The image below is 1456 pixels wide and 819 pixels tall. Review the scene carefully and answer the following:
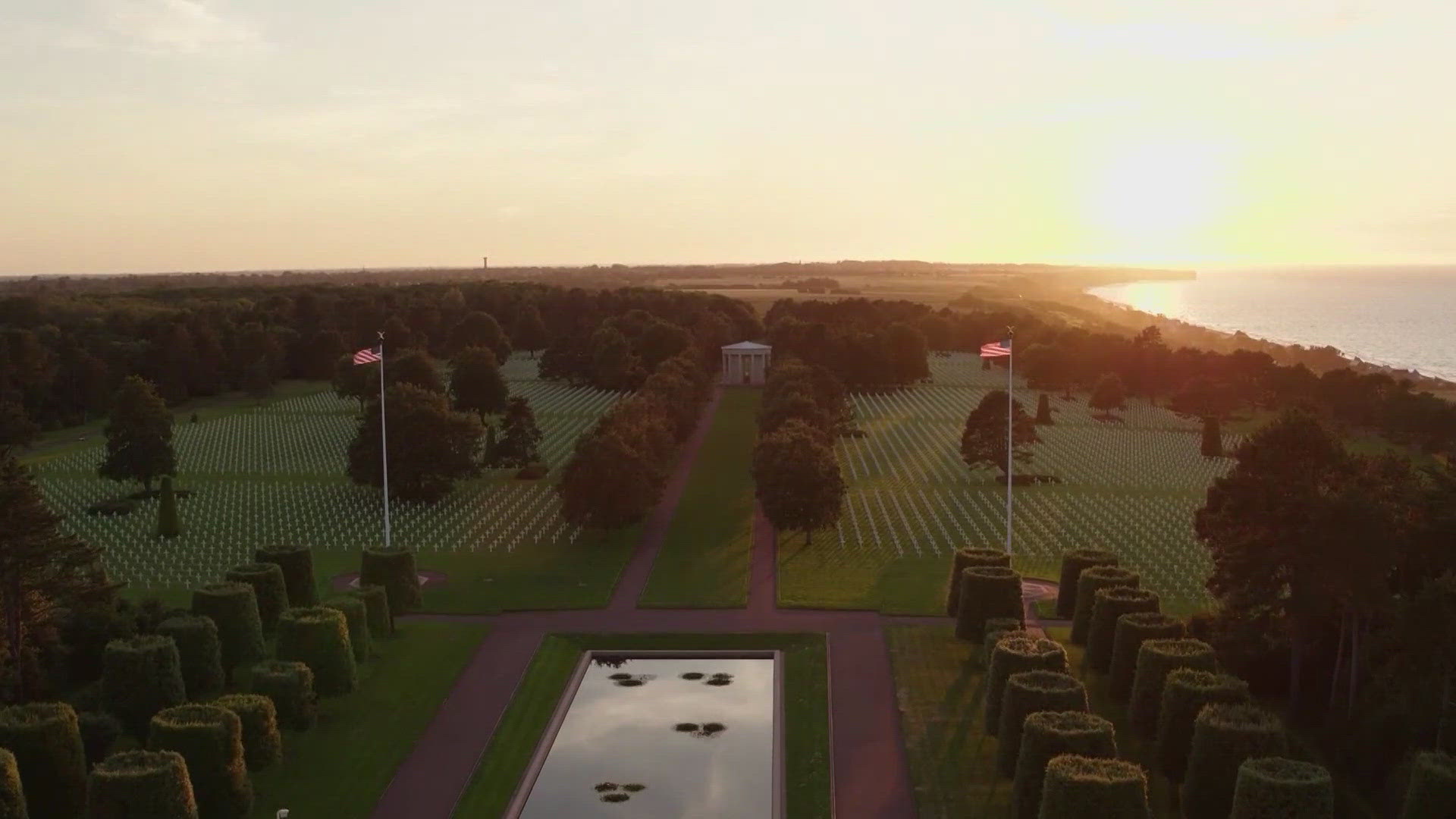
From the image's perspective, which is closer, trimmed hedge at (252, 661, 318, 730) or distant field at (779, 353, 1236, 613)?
trimmed hedge at (252, 661, 318, 730)

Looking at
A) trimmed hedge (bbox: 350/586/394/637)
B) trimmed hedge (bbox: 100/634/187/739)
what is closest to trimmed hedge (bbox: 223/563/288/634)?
trimmed hedge (bbox: 350/586/394/637)

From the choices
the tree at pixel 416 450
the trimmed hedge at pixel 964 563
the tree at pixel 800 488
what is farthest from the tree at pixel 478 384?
the trimmed hedge at pixel 964 563

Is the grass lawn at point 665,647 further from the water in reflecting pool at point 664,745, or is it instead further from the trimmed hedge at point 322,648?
the trimmed hedge at point 322,648

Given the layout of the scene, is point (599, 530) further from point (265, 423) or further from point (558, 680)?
point (265, 423)

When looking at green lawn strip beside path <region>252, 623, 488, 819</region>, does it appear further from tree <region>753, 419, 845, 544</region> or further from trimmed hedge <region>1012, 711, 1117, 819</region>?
tree <region>753, 419, 845, 544</region>

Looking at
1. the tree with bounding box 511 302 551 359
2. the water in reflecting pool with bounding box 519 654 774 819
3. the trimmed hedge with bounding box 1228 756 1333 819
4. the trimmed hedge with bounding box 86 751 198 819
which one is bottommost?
the water in reflecting pool with bounding box 519 654 774 819

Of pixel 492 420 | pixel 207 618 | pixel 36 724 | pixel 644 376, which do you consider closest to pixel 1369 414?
pixel 644 376

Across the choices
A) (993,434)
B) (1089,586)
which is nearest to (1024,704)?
(1089,586)
